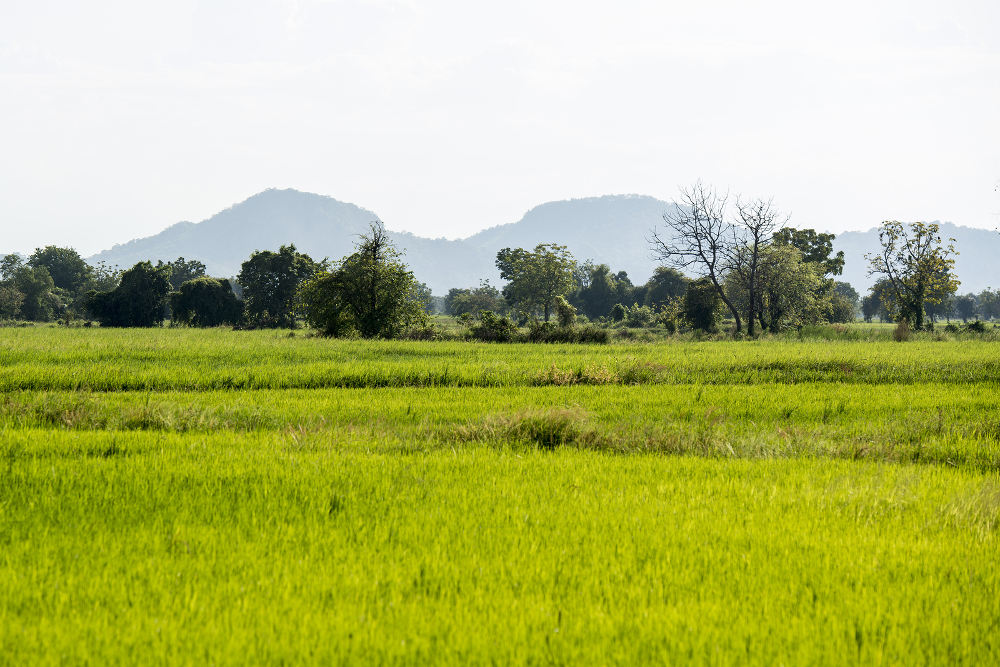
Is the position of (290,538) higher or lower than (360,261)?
lower

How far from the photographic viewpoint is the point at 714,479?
797 cm

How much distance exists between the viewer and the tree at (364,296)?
40.6 m

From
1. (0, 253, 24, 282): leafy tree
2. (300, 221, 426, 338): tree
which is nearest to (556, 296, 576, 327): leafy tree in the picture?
(300, 221, 426, 338): tree

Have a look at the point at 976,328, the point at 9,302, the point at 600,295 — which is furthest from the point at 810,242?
the point at 9,302

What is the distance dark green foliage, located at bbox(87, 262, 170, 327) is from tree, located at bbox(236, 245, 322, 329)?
10.2 metres

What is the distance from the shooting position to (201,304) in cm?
7144

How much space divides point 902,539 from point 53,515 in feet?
27.3

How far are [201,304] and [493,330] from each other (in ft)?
153

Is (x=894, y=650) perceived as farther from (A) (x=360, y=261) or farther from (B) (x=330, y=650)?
(A) (x=360, y=261)

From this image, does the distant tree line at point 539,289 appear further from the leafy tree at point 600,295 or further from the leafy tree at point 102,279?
the leafy tree at point 600,295

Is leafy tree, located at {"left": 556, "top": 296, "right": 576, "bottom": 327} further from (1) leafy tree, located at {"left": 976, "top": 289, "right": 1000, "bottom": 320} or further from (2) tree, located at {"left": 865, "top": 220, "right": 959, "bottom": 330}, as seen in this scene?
(1) leafy tree, located at {"left": 976, "top": 289, "right": 1000, "bottom": 320}

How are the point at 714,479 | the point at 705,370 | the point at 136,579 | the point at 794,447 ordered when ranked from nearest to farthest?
the point at 136,579 < the point at 714,479 < the point at 794,447 < the point at 705,370

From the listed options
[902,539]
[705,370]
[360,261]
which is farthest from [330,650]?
[360,261]

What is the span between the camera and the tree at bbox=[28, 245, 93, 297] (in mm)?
103375
